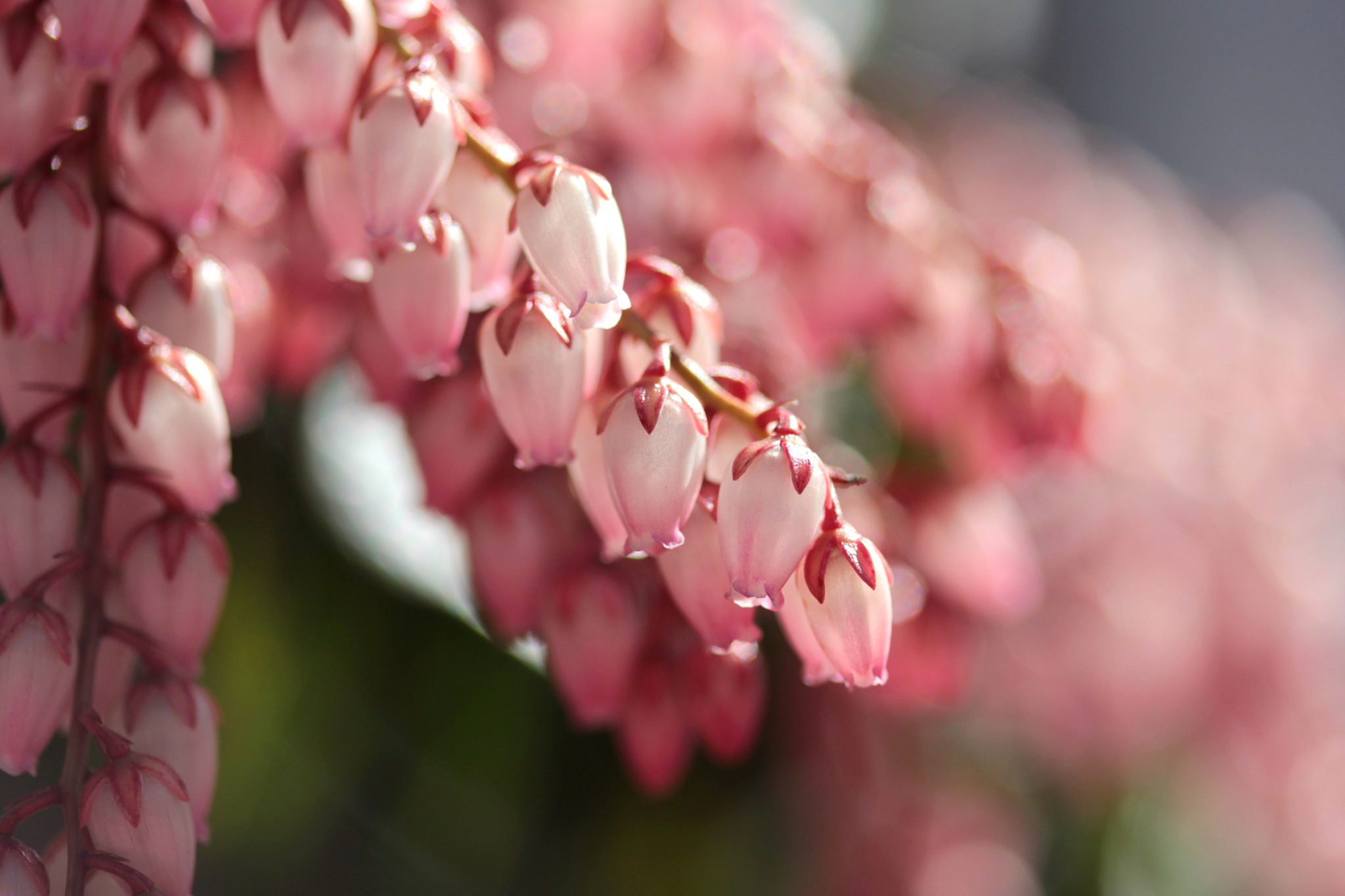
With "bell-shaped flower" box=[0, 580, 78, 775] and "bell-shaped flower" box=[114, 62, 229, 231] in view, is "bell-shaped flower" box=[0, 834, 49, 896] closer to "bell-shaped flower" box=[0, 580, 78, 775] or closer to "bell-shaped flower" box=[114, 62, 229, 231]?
"bell-shaped flower" box=[0, 580, 78, 775]

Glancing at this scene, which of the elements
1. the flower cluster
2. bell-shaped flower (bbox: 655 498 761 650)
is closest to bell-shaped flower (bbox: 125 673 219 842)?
the flower cluster

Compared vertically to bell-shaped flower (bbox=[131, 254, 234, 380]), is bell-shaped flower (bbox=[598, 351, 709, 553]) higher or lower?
higher

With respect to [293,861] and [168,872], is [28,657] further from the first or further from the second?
[293,861]

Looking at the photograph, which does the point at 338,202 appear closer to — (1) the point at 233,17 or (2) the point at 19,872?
(1) the point at 233,17

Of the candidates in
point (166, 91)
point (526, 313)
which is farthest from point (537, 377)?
point (166, 91)

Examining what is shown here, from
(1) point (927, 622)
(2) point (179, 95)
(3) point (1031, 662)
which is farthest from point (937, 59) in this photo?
(2) point (179, 95)
